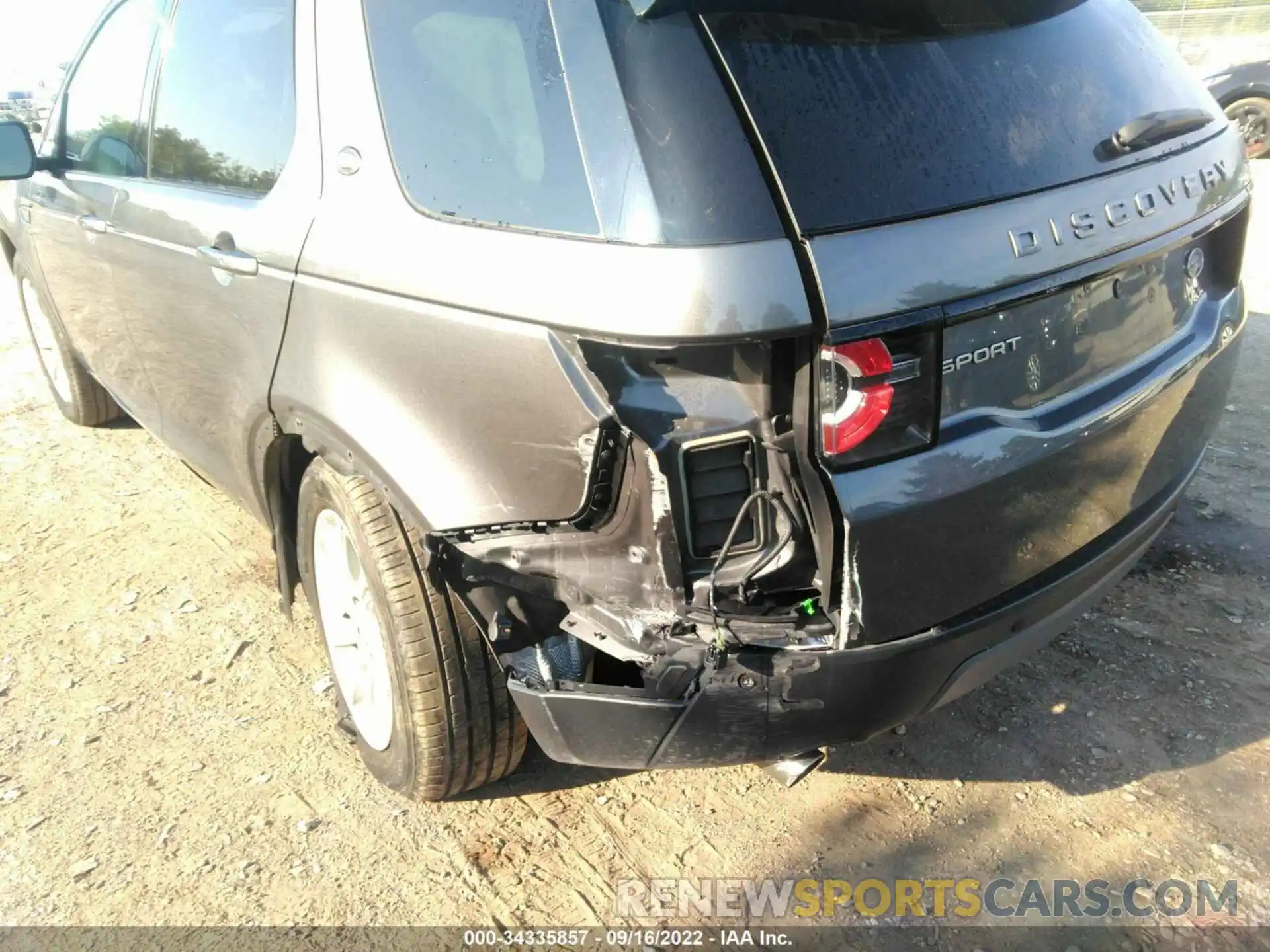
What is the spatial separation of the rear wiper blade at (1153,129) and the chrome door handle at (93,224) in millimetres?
3035

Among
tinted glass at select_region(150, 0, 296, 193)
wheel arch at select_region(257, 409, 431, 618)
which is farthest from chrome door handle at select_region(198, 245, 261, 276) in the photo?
wheel arch at select_region(257, 409, 431, 618)

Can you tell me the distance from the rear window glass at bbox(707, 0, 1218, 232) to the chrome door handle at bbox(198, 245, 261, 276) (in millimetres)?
1299

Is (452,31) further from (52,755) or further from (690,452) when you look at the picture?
(52,755)

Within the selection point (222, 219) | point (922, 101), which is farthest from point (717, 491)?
point (222, 219)

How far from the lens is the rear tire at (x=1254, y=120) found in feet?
33.0

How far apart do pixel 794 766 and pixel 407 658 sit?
2.91ft

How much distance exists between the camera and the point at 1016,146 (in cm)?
176

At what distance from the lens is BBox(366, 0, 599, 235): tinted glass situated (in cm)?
166

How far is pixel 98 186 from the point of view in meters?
3.27

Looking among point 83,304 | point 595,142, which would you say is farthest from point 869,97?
point 83,304

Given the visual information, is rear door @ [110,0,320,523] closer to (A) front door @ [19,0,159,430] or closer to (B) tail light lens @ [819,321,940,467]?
(A) front door @ [19,0,159,430]

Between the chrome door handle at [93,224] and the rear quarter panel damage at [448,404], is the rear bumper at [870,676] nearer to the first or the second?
the rear quarter panel damage at [448,404]

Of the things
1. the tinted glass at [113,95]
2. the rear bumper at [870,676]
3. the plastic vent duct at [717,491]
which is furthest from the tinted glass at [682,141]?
the tinted glass at [113,95]

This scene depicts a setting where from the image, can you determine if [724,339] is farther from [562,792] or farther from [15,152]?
[15,152]
